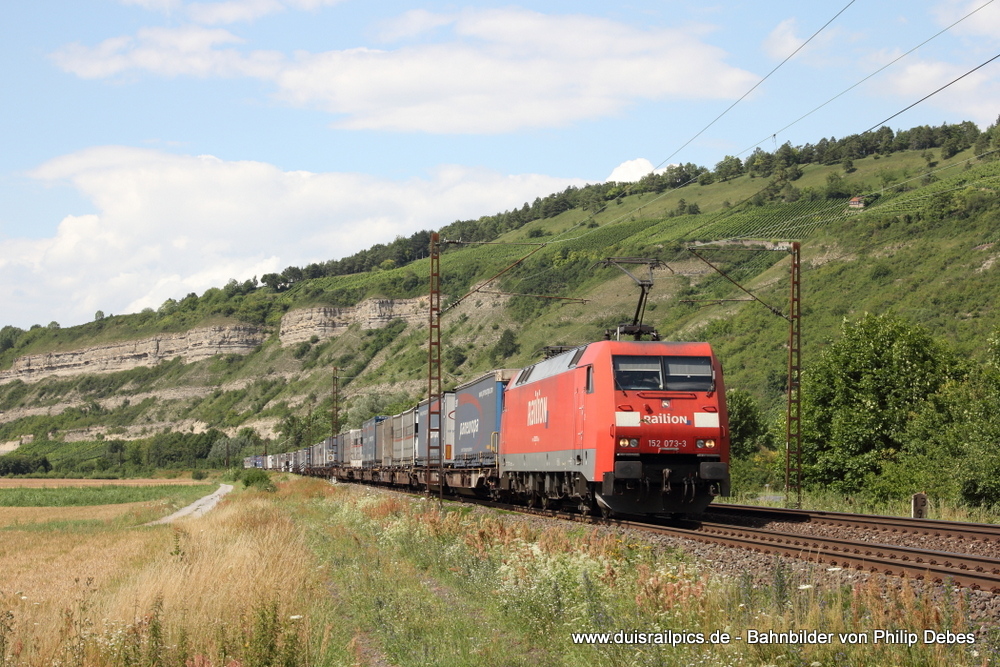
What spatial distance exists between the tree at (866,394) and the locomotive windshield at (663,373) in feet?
80.9

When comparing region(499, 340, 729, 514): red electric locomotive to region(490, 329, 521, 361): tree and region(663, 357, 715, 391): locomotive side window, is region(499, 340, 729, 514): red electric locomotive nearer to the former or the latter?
region(663, 357, 715, 391): locomotive side window

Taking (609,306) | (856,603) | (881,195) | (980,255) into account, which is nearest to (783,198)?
(881,195)

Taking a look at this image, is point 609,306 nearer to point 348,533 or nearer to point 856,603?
point 348,533

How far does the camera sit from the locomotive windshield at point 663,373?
20.6m

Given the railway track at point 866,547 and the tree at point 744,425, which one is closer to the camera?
the railway track at point 866,547

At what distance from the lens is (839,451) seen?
44406 mm

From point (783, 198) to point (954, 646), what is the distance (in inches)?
6477

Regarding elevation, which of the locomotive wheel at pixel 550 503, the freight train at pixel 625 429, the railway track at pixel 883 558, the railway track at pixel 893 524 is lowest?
the locomotive wheel at pixel 550 503

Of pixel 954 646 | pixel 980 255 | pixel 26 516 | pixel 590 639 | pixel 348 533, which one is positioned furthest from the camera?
pixel 980 255

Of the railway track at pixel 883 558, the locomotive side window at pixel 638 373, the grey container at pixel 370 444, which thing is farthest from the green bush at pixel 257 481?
the railway track at pixel 883 558

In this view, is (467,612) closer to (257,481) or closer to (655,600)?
(655,600)

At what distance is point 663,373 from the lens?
2091 cm

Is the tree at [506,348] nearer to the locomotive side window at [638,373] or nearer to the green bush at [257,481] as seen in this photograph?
the green bush at [257,481]

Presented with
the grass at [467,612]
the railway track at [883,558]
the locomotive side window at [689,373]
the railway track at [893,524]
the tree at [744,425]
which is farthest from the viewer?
the tree at [744,425]
